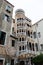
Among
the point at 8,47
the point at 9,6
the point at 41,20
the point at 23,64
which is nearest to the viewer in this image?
the point at 8,47

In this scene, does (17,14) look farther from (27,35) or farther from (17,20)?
(27,35)

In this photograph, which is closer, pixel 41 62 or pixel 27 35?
pixel 41 62

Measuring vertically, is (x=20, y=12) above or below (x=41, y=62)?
above

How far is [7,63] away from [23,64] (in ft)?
33.4

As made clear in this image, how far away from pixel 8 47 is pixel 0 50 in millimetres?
2047

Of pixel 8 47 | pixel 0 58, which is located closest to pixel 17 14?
pixel 8 47

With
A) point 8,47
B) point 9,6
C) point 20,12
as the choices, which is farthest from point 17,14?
point 8,47

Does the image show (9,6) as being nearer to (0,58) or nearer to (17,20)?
(0,58)

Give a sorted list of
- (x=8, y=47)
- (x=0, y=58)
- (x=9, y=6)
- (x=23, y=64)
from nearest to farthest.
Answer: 1. (x=0, y=58)
2. (x=8, y=47)
3. (x=9, y=6)
4. (x=23, y=64)

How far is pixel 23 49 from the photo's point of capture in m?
30.4

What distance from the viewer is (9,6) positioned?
2261cm

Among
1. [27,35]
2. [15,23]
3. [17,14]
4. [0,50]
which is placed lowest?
[0,50]

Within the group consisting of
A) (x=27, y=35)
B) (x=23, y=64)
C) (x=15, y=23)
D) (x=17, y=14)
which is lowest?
(x=23, y=64)

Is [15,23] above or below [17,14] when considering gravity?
below
